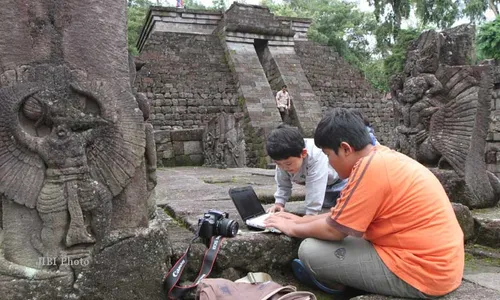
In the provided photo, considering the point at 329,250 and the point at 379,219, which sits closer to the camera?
the point at 379,219

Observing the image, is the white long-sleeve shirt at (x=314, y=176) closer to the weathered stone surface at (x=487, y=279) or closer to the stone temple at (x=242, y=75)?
the weathered stone surface at (x=487, y=279)

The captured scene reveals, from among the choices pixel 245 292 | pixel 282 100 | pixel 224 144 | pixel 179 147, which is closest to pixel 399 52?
pixel 282 100

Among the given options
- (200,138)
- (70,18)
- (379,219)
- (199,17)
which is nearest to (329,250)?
(379,219)

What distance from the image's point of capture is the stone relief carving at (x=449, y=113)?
3.60 m

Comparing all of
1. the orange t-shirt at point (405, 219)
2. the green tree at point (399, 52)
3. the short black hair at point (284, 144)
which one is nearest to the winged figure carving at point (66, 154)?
the short black hair at point (284, 144)

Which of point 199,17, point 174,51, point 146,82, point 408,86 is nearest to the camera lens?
point 408,86

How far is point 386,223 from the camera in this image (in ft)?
6.77

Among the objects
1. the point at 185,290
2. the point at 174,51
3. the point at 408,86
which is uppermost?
the point at 174,51

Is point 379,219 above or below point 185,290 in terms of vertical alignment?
above

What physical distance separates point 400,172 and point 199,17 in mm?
19462

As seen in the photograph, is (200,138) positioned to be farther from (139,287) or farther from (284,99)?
(139,287)

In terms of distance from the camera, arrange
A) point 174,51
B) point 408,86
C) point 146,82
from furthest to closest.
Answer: point 174,51 < point 146,82 < point 408,86

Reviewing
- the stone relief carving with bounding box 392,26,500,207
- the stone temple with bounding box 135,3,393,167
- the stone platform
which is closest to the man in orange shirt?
the stone platform

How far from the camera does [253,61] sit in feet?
59.5
